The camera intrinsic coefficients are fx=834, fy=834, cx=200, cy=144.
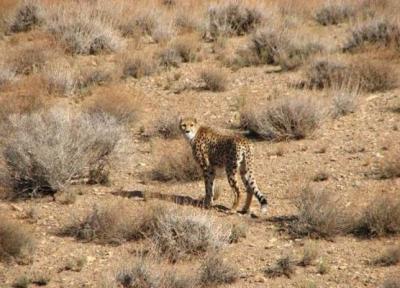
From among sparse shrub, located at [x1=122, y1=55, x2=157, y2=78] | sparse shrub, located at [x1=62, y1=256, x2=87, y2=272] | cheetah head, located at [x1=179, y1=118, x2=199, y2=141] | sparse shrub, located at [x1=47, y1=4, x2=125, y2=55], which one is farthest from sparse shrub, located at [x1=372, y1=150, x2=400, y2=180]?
sparse shrub, located at [x1=47, y1=4, x2=125, y2=55]

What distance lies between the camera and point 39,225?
10.8 m

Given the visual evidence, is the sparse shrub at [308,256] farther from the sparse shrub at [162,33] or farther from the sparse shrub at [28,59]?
the sparse shrub at [162,33]

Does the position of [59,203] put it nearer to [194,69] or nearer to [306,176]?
[306,176]

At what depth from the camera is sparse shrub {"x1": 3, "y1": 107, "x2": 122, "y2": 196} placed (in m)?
11.6

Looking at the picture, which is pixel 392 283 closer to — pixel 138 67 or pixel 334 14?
pixel 138 67

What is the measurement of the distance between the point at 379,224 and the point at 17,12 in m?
14.5

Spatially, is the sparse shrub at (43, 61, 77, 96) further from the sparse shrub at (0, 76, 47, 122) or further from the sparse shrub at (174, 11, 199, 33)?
the sparse shrub at (174, 11, 199, 33)

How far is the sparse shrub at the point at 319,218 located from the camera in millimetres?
9938

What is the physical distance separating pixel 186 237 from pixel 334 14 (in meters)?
13.0

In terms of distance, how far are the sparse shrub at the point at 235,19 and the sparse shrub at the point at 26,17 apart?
14.5 ft

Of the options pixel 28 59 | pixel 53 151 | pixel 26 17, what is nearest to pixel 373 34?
pixel 28 59

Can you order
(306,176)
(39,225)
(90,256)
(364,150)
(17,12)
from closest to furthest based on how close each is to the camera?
(90,256) → (39,225) → (306,176) → (364,150) → (17,12)

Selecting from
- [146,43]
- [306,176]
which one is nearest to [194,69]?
[146,43]

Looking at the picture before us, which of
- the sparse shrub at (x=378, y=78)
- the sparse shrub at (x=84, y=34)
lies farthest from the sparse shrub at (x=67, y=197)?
the sparse shrub at (x=84, y=34)
